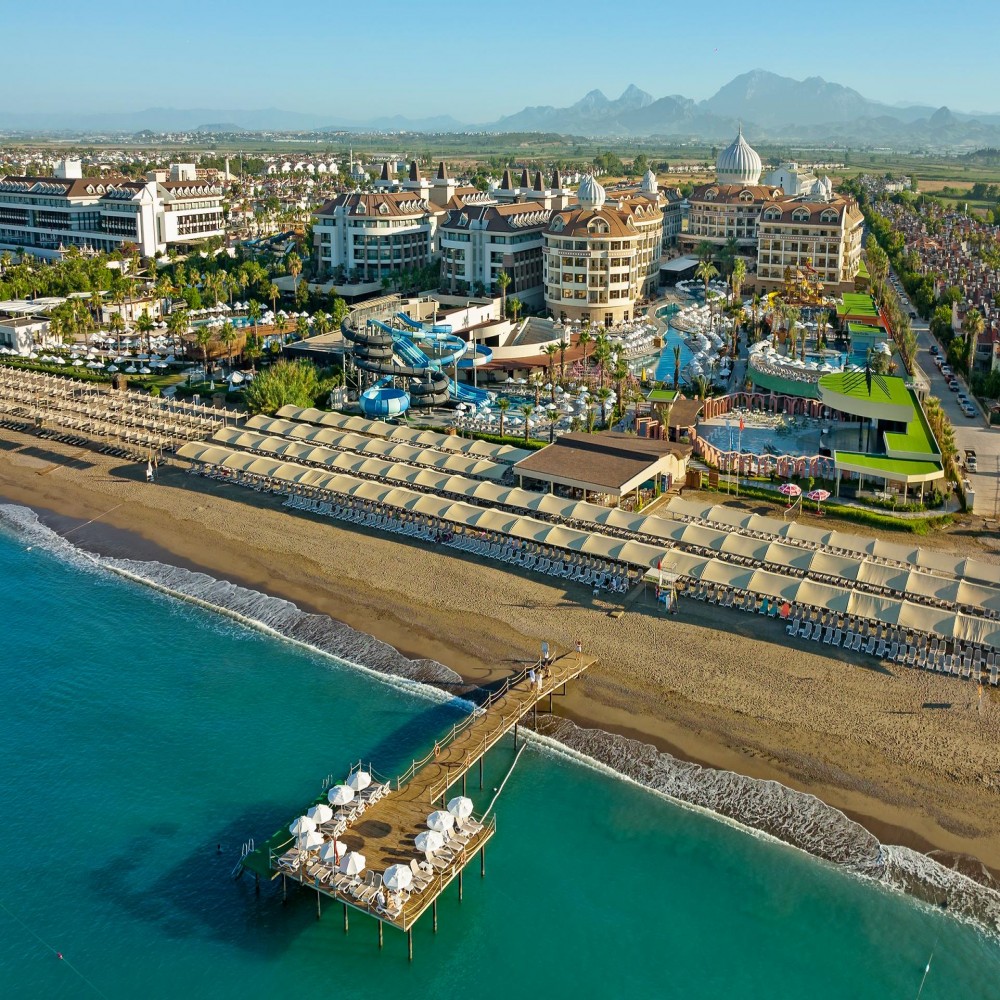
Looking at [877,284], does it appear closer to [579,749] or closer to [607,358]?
[607,358]

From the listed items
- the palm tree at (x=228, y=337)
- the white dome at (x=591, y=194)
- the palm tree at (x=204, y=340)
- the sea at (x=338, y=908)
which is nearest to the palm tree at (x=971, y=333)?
the white dome at (x=591, y=194)

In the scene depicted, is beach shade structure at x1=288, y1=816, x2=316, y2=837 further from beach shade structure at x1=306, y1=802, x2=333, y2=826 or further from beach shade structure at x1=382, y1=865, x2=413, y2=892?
beach shade structure at x1=382, y1=865, x2=413, y2=892

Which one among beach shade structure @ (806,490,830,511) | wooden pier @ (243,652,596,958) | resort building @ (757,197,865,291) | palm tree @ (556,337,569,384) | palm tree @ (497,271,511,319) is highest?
resort building @ (757,197,865,291)

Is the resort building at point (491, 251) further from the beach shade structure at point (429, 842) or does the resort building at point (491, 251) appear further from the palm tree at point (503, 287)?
the beach shade structure at point (429, 842)

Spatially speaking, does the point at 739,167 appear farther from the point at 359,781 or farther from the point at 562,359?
the point at 359,781

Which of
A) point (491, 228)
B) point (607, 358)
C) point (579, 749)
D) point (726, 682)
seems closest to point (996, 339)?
point (607, 358)

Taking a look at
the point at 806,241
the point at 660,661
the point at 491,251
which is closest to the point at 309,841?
the point at 660,661

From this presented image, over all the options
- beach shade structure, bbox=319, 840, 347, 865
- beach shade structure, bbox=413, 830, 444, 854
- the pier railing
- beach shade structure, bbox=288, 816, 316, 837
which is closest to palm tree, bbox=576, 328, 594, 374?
the pier railing
